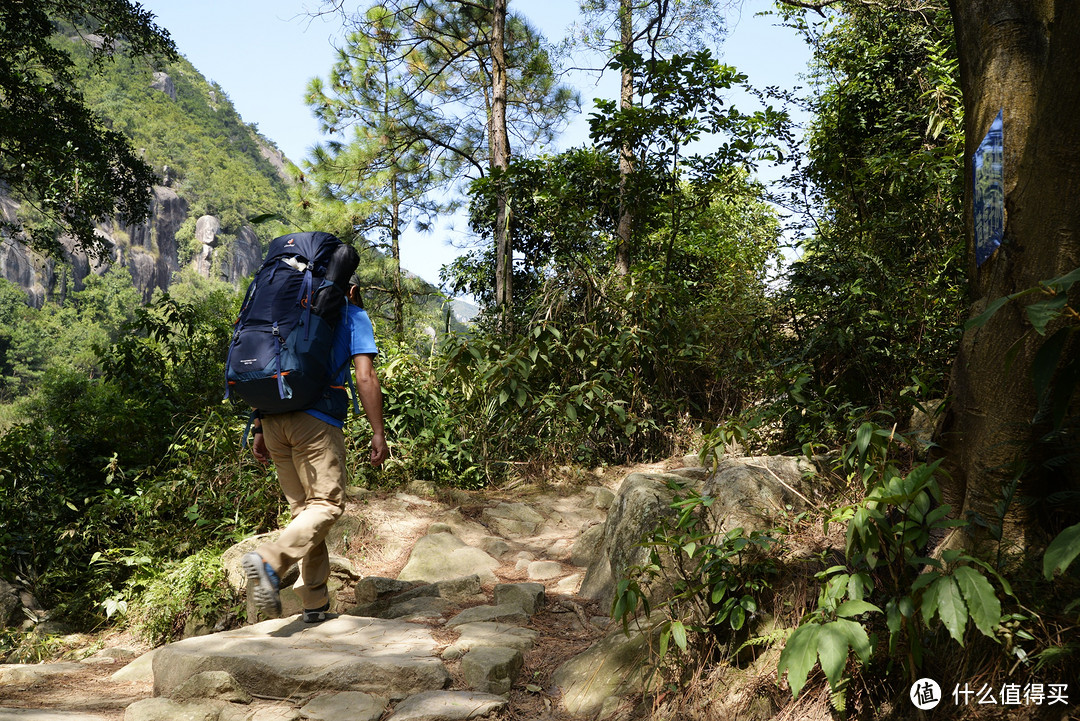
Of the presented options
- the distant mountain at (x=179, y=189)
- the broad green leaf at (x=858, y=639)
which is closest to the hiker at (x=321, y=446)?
the broad green leaf at (x=858, y=639)

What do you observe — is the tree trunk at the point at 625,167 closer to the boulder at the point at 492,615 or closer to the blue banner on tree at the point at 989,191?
the boulder at the point at 492,615

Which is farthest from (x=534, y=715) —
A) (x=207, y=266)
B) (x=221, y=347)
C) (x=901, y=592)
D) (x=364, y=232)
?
(x=207, y=266)

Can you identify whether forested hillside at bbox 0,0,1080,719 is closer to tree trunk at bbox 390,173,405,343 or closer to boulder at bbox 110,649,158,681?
boulder at bbox 110,649,158,681

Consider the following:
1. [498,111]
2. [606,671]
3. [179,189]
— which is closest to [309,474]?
[606,671]

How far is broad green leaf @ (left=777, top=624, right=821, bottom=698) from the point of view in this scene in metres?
1.68

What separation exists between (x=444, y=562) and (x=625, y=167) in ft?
18.3

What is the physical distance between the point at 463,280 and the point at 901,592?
394 inches

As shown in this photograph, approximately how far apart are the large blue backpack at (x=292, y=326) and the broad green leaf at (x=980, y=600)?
2453 millimetres

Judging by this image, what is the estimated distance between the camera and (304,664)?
264 cm

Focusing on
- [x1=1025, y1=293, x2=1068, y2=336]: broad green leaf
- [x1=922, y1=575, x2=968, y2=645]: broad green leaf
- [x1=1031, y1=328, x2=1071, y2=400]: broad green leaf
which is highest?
[x1=1025, y1=293, x2=1068, y2=336]: broad green leaf

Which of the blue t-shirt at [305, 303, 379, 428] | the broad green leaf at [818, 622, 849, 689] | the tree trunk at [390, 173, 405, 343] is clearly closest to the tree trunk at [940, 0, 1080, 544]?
the broad green leaf at [818, 622, 849, 689]

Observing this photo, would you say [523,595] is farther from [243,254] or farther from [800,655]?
[243,254]

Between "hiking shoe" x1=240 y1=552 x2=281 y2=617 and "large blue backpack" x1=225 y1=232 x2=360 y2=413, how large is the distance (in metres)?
0.64

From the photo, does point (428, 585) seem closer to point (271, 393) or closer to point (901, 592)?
point (271, 393)
